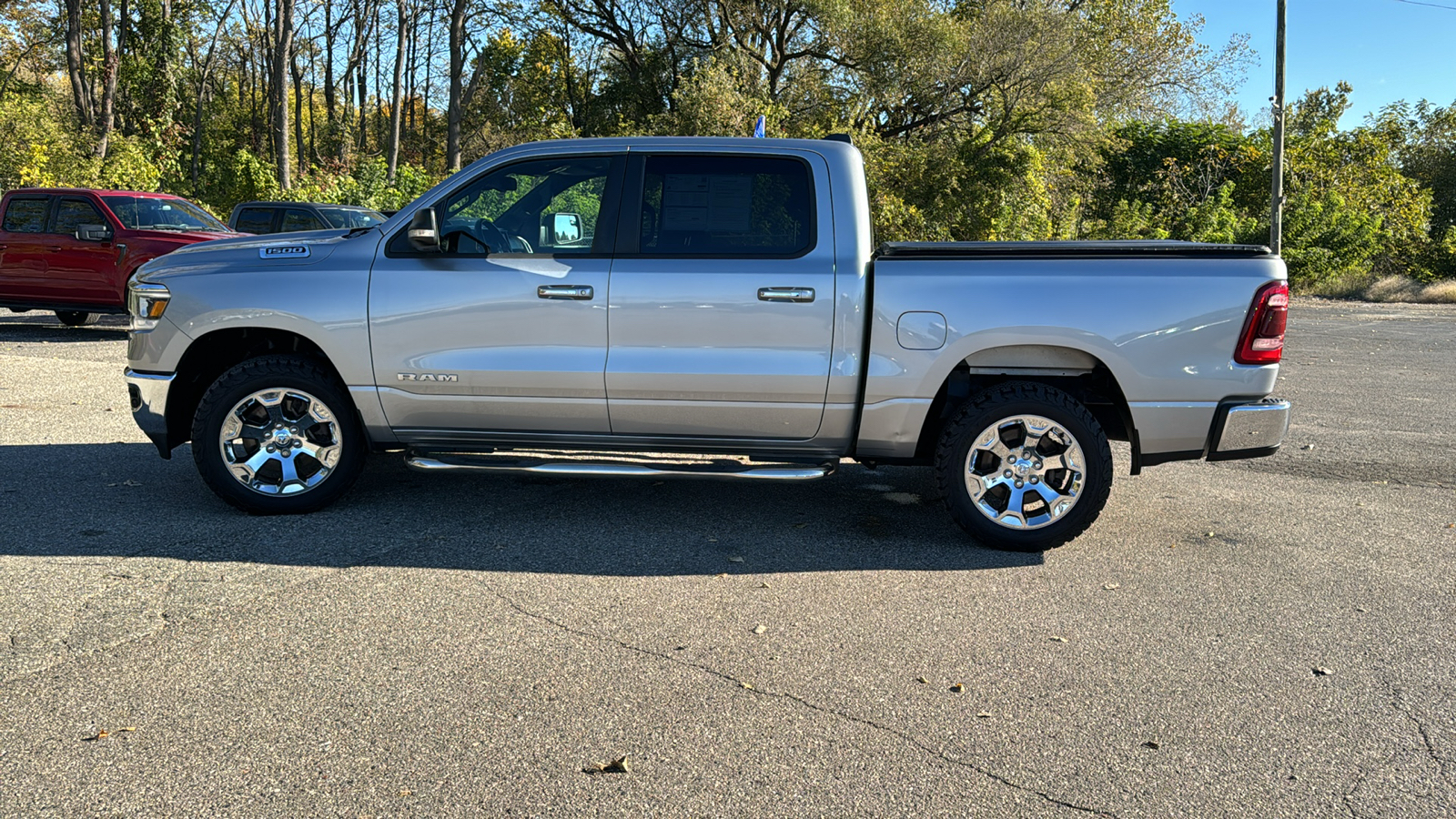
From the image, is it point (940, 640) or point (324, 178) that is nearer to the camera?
point (940, 640)

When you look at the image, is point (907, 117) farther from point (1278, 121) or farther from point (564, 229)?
point (564, 229)

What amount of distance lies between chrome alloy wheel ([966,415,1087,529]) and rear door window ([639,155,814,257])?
1326 mm

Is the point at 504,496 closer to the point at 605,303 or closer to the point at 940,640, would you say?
the point at 605,303

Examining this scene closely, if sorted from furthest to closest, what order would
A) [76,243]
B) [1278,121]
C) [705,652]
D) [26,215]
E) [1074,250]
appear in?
[1278,121] → [26,215] → [76,243] → [1074,250] → [705,652]

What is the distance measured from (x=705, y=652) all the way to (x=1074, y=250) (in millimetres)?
2749

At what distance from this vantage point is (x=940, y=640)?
420cm

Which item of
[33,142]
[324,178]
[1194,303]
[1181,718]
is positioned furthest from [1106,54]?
[1181,718]

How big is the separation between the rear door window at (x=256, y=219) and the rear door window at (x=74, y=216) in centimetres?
298

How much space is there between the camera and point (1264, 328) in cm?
511

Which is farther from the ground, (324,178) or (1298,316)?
(324,178)

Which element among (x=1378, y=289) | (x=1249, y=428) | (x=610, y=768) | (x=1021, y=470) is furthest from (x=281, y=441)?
(x=1378, y=289)

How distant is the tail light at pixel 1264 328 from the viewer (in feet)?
16.7

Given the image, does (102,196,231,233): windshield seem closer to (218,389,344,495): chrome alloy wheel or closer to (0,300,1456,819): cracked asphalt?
(0,300,1456,819): cracked asphalt

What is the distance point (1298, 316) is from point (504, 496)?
20.5 meters
